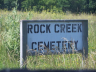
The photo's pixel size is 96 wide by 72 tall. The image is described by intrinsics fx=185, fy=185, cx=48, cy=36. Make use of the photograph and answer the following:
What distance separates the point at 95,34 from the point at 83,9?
93.2ft

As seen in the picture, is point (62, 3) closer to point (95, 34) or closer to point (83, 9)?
point (83, 9)

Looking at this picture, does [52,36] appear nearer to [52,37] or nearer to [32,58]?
[52,37]

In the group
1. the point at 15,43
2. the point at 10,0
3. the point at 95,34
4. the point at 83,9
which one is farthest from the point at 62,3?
the point at 15,43

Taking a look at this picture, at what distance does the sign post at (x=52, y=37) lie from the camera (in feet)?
13.2

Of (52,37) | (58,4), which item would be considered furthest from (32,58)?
(58,4)

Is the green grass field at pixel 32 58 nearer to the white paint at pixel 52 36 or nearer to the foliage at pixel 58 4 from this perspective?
the white paint at pixel 52 36

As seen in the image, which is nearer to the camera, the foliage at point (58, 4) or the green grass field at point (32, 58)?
the green grass field at point (32, 58)

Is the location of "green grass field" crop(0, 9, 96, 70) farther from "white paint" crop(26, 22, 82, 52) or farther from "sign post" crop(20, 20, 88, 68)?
"white paint" crop(26, 22, 82, 52)

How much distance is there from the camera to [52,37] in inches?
164

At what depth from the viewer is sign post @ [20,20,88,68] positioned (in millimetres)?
4023

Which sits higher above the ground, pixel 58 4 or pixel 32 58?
pixel 58 4

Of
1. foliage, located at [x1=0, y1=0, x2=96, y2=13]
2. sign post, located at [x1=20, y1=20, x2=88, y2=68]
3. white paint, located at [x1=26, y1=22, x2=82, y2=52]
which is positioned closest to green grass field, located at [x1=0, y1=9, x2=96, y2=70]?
sign post, located at [x1=20, y1=20, x2=88, y2=68]

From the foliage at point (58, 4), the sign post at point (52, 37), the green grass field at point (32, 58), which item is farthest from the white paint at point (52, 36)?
the foliage at point (58, 4)

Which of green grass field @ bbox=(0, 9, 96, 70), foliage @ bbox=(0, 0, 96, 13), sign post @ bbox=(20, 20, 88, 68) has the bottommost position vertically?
green grass field @ bbox=(0, 9, 96, 70)
